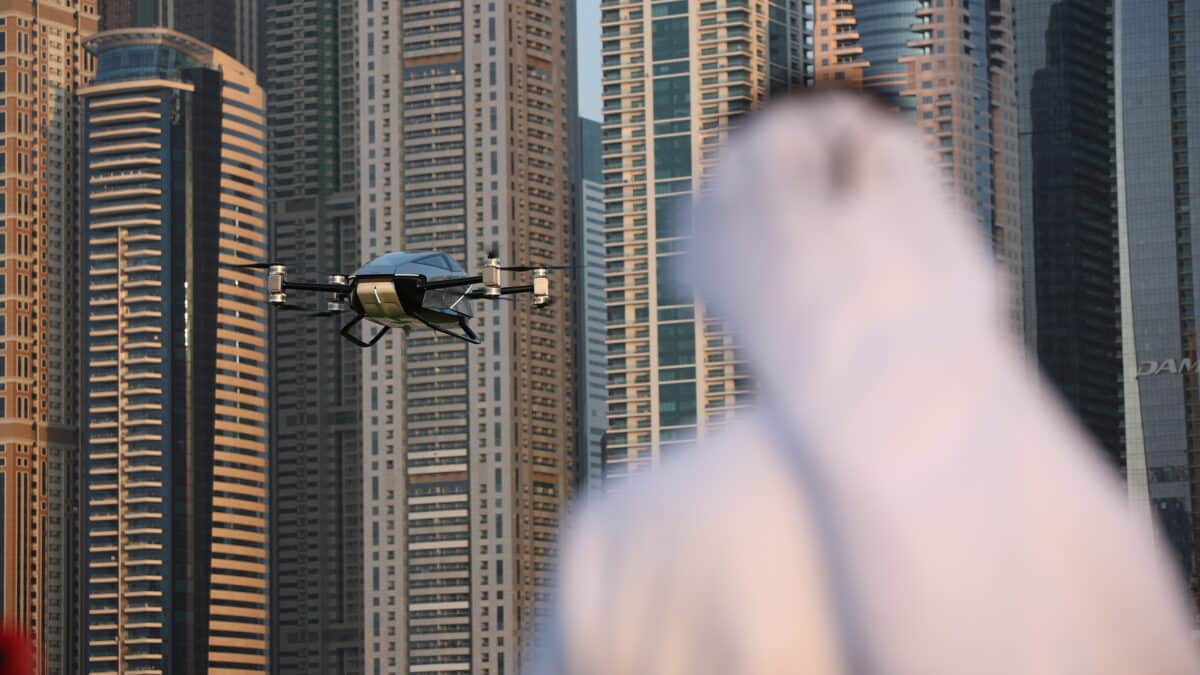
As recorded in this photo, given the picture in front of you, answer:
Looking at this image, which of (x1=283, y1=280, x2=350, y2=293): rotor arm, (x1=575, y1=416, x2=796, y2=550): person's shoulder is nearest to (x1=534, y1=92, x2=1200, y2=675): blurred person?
(x1=575, y1=416, x2=796, y2=550): person's shoulder

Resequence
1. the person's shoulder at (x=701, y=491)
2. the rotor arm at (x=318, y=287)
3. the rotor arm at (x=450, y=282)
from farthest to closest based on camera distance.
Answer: the person's shoulder at (x=701, y=491)
the rotor arm at (x=450, y=282)
the rotor arm at (x=318, y=287)

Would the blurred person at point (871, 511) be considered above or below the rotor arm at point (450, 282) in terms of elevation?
below

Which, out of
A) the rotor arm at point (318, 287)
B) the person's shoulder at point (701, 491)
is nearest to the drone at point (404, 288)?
the rotor arm at point (318, 287)

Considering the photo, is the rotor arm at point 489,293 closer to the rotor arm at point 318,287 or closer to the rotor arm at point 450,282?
the rotor arm at point 450,282

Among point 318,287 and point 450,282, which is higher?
point 450,282

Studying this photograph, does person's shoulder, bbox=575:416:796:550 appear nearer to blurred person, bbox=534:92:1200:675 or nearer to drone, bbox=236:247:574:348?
blurred person, bbox=534:92:1200:675

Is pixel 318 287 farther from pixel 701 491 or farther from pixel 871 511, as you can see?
pixel 871 511

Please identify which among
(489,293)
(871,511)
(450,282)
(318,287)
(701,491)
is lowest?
(871,511)

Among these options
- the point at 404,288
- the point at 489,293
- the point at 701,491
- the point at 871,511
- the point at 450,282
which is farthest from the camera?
the point at 701,491

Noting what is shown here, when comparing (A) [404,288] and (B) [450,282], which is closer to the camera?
(A) [404,288]

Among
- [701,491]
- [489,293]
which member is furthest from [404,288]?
[701,491]
